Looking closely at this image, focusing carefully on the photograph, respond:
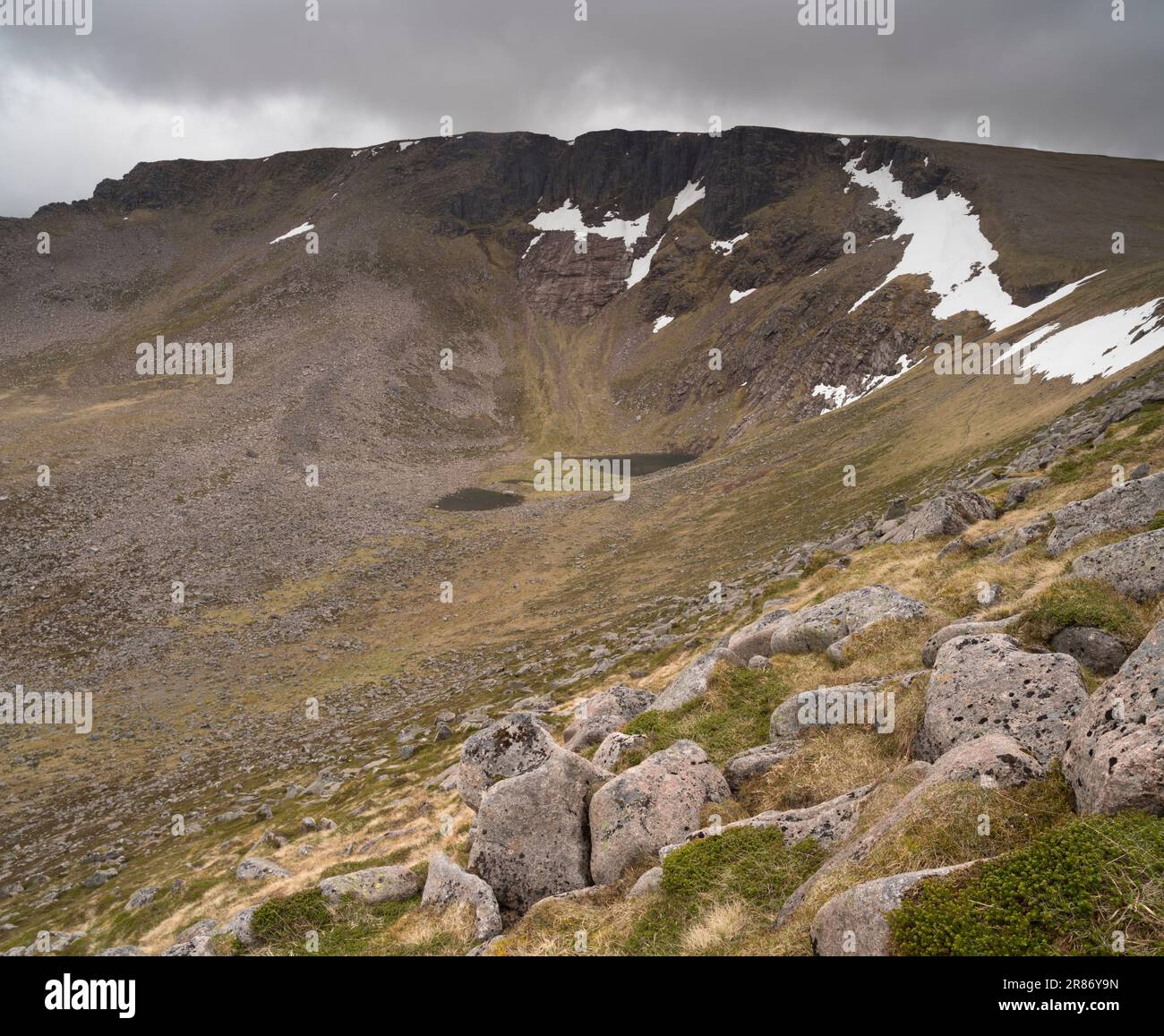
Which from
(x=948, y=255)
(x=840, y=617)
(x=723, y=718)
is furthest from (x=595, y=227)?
(x=723, y=718)

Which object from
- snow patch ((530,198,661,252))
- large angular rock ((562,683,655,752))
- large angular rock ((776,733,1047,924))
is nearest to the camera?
large angular rock ((776,733,1047,924))

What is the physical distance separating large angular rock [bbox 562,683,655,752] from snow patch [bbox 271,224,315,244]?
188 meters

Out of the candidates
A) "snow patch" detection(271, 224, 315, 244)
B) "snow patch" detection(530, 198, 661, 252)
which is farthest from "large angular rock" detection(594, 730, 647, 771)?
"snow patch" detection(271, 224, 315, 244)

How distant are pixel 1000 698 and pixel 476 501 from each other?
265 feet

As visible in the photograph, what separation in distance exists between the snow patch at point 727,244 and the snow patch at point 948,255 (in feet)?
103

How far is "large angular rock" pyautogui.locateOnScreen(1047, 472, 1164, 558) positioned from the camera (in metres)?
15.4

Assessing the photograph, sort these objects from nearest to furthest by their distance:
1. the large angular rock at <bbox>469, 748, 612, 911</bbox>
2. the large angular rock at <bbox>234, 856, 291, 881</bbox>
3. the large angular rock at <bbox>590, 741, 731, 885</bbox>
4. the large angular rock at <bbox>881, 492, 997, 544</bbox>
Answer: the large angular rock at <bbox>590, 741, 731, 885</bbox>, the large angular rock at <bbox>469, 748, 612, 911</bbox>, the large angular rock at <bbox>234, 856, 291, 881</bbox>, the large angular rock at <bbox>881, 492, 997, 544</bbox>

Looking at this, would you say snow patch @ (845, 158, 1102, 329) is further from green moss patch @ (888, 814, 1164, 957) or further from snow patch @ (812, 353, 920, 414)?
green moss patch @ (888, 814, 1164, 957)

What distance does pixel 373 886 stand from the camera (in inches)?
511

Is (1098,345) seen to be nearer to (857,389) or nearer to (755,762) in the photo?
(857,389)

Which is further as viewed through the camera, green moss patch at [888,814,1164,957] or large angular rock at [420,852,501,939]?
large angular rock at [420,852,501,939]

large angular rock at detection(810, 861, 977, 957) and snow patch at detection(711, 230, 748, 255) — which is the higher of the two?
snow patch at detection(711, 230, 748, 255)
